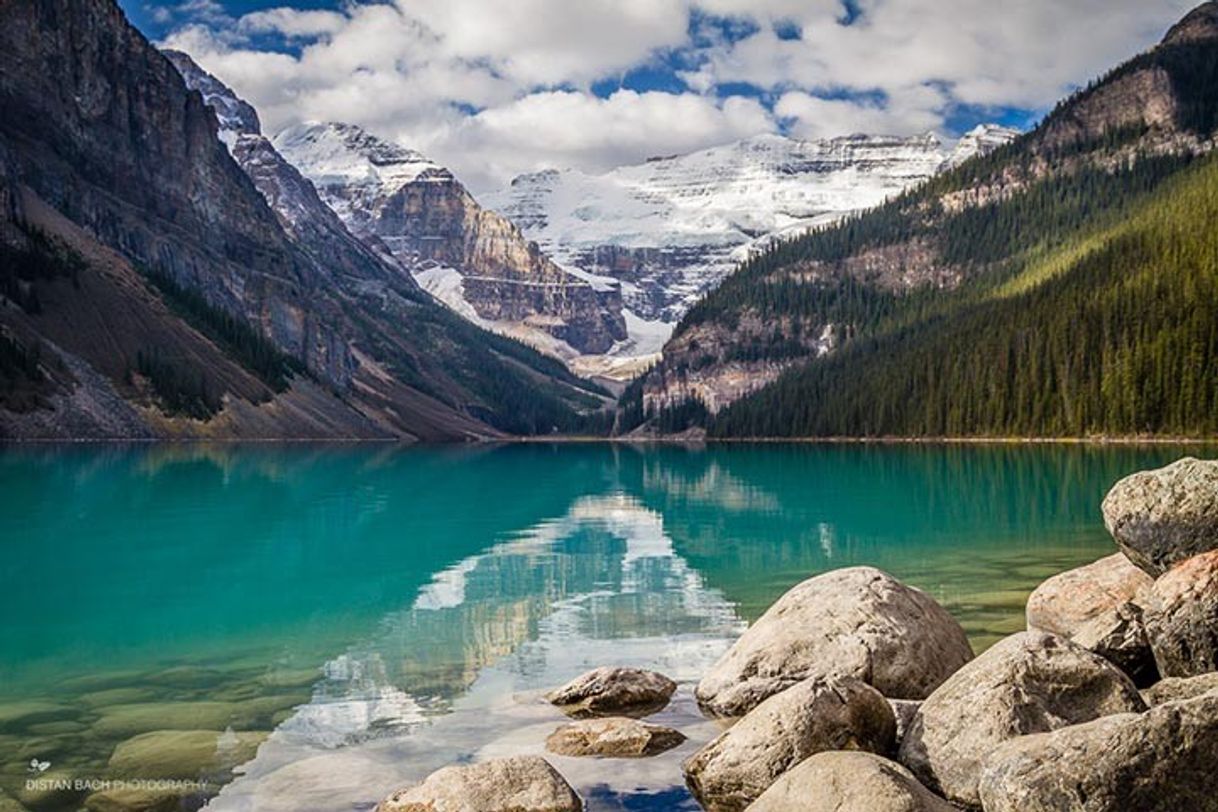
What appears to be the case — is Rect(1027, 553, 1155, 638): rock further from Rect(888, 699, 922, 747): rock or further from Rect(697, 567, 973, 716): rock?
Rect(888, 699, 922, 747): rock

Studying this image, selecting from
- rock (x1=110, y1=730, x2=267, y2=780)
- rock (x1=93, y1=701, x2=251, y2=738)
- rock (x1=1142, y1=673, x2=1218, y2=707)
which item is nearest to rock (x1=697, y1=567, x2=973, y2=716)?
rock (x1=1142, y1=673, x2=1218, y2=707)

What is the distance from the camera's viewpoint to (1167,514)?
17.3 m

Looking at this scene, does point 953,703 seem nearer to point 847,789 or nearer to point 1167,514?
point 847,789

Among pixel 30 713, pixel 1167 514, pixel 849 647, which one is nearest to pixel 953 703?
pixel 849 647

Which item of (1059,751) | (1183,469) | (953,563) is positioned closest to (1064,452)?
(953,563)

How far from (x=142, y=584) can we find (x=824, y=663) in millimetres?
23204

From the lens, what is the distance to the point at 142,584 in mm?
32188

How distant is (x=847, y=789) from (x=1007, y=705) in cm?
278

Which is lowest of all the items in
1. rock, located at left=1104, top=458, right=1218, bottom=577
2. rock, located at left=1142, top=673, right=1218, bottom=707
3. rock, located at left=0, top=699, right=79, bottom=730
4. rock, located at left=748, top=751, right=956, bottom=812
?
rock, located at left=0, top=699, right=79, bottom=730

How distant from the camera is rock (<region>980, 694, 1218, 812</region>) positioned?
378 inches

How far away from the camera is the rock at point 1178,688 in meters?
12.9

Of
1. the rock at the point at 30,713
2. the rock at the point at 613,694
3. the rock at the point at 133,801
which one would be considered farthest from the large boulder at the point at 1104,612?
the rock at the point at 30,713

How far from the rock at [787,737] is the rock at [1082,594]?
6.70m

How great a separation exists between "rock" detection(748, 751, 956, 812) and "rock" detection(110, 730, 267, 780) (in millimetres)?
7755
